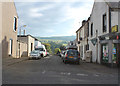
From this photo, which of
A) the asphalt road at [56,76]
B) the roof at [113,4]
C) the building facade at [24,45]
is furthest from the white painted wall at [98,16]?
the building facade at [24,45]

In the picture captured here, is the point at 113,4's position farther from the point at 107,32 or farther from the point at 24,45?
the point at 24,45

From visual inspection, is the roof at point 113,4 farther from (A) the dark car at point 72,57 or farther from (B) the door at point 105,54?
(A) the dark car at point 72,57

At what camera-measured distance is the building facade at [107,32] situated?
1475cm

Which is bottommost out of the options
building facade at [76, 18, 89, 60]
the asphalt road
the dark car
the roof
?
the asphalt road

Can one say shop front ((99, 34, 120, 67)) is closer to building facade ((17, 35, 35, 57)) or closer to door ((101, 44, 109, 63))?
door ((101, 44, 109, 63))

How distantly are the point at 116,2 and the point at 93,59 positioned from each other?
832cm

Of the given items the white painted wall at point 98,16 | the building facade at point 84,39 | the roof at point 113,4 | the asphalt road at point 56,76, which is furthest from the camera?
the building facade at point 84,39

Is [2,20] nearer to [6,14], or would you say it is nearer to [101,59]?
[6,14]

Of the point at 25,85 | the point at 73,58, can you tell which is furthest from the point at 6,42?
the point at 25,85

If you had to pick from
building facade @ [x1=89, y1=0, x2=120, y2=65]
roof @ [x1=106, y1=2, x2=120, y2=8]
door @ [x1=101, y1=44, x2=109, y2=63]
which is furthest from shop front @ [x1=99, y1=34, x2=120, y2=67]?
roof @ [x1=106, y1=2, x2=120, y2=8]

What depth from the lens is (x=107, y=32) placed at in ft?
52.6

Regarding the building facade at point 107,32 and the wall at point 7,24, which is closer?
the building facade at point 107,32

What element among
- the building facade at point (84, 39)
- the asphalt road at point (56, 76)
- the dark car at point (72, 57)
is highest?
the building facade at point (84, 39)

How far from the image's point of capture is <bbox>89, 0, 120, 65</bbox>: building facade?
581 inches
